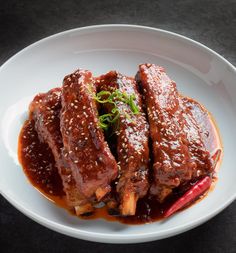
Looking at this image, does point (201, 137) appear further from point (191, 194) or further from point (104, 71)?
point (104, 71)

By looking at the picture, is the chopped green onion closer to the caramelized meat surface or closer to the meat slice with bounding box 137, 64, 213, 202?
the meat slice with bounding box 137, 64, 213, 202

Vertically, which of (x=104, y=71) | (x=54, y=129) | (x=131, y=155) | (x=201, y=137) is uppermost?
(x=104, y=71)

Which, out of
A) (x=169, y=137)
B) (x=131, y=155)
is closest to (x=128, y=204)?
(x=131, y=155)

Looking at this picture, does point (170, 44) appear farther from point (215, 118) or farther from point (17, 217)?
point (17, 217)

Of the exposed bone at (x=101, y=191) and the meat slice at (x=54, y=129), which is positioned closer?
the exposed bone at (x=101, y=191)

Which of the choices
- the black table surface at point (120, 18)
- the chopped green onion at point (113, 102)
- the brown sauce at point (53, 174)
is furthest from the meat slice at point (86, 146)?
the black table surface at point (120, 18)

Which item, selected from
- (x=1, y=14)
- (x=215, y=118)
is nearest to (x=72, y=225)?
(x=215, y=118)

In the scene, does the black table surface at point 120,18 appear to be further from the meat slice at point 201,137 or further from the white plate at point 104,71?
the meat slice at point 201,137
